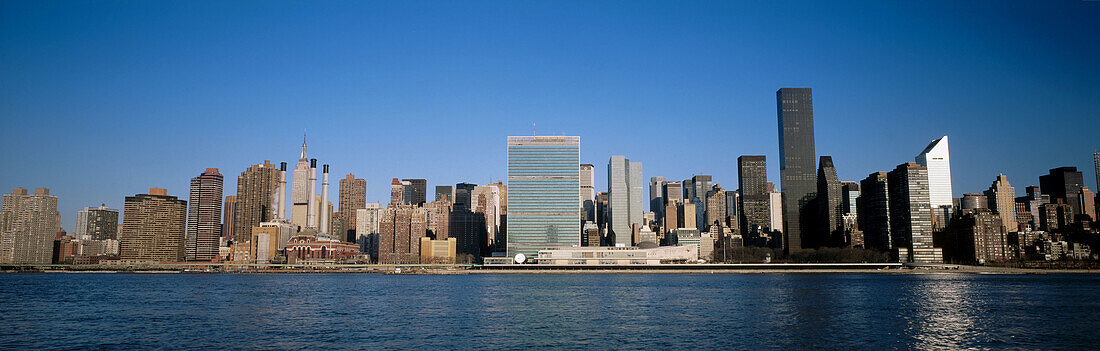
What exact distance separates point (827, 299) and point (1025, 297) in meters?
28.0

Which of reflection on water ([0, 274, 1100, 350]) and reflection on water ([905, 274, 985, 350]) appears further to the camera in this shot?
reflection on water ([905, 274, 985, 350])

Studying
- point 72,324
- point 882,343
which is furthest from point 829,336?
point 72,324

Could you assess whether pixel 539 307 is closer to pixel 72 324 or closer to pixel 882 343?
pixel 882 343

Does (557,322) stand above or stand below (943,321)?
above

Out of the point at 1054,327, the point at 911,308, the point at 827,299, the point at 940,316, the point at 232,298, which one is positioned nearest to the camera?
the point at 1054,327

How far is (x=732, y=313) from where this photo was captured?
70.1m

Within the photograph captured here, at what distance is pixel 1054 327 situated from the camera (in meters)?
59.6

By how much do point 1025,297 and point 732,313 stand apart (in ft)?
166

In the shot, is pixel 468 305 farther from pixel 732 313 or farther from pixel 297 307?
pixel 732 313

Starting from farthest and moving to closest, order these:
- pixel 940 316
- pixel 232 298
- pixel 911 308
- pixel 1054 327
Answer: pixel 232 298, pixel 911 308, pixel 940 316, pixel 1054 327

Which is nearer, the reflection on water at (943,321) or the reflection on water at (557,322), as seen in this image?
the reflection on water at (557,322)

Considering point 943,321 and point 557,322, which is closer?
point 557,322

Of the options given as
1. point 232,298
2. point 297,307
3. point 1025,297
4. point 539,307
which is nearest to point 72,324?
point 297,307

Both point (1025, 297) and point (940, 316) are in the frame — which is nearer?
point (940, 316)
